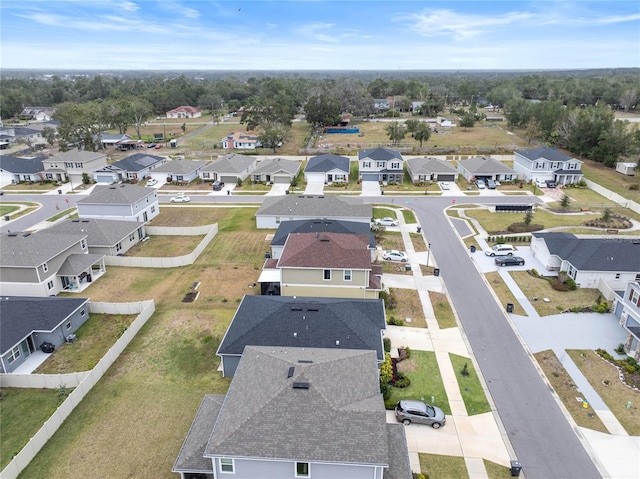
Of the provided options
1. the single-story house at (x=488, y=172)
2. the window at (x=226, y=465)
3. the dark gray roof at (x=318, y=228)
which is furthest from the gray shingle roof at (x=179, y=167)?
the window at (x=226, y=465)

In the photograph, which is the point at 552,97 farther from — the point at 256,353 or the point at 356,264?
the point at 256,353

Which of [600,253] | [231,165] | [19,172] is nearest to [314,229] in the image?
[600,253]

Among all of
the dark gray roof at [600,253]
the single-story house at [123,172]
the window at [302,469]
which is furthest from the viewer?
the single-story house at [123,172]

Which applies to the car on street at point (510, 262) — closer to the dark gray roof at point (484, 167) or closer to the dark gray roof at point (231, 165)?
the dark gray roof at point (484, 167)

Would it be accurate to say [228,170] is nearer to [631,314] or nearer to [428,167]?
[428,167]

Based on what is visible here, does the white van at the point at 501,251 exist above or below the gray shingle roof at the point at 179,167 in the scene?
below

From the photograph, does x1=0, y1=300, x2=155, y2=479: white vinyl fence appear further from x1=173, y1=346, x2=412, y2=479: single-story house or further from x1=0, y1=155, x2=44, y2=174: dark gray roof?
x1=0, y1=155, x2=44, y2=174: dark gray roof

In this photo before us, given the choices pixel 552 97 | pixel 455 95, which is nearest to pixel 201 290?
pixel 552 97

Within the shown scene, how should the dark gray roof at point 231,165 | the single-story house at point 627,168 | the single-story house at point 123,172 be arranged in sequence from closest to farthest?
the single-story house at point 627,168, the dark gray roof at point 231,165, the single-story house at point 123,172
